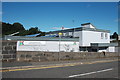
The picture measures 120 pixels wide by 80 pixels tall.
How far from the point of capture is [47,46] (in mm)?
29484

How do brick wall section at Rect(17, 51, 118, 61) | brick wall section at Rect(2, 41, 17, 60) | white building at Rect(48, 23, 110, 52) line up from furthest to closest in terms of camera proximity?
white building at Rect(48, 23, 110, 52) < brick wall section at Rect(17, 51, 118, 61) < brick wall section at Rect(2, 41, 17, 60)

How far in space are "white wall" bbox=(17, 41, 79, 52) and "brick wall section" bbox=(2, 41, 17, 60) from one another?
1229 centimetres

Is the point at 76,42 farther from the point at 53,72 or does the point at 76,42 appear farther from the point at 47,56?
the point at 53,72

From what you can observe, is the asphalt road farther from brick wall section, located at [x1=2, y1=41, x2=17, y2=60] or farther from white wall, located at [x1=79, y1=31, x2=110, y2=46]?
white wall, located at [x1=79, y1=31, x2=110, y2=46]

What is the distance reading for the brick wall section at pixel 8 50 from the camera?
13672 mm

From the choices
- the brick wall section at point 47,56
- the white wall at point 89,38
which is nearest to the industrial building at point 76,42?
the white wall at point 89,38

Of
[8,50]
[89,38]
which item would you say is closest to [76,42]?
[89,38]

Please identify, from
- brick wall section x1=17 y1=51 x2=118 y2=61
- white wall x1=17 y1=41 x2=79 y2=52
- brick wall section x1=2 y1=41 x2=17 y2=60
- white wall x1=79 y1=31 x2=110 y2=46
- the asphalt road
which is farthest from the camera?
white wall x1=79 y1=31 x2=110 y2=46

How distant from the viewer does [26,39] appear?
27203 mm

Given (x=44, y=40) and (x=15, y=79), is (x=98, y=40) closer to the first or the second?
(x=44, y=40)

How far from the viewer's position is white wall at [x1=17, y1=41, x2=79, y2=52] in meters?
27.1

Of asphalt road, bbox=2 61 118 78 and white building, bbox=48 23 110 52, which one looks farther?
white building, bbox=48 23 110 52

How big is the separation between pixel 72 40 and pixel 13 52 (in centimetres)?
1926

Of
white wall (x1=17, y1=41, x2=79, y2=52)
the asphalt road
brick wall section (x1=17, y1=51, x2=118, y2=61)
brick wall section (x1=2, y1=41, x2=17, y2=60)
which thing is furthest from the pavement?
white wall (x1=17, y1=41, x2=79, y2=52)
